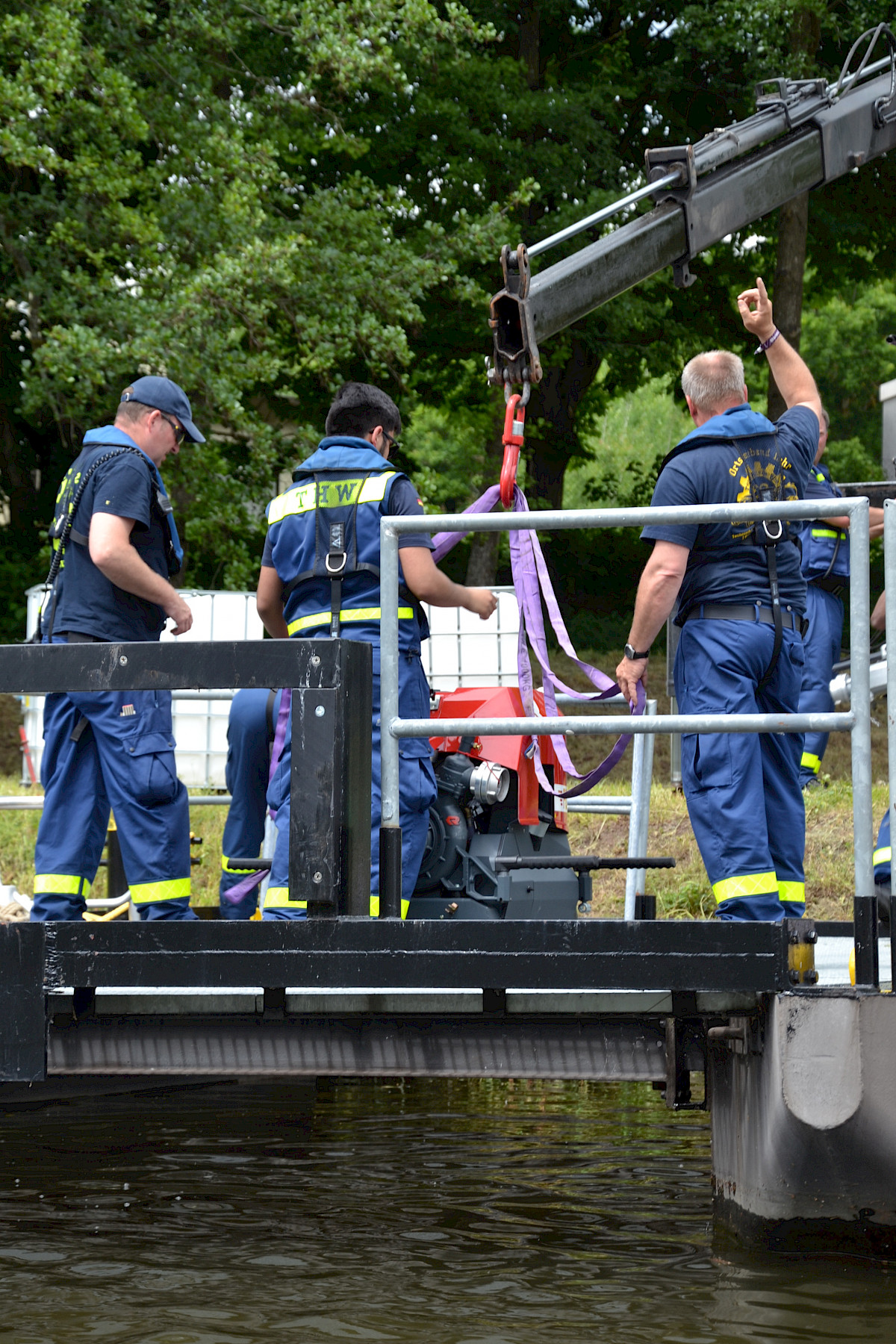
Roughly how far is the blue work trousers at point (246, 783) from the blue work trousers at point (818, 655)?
2592 mm

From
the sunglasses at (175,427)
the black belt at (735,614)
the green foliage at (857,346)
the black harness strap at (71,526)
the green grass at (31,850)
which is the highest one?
the green foliage at (857,346)

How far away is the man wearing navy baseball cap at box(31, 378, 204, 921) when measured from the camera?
15.6ft

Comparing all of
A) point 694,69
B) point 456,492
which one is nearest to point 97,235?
point 456,492

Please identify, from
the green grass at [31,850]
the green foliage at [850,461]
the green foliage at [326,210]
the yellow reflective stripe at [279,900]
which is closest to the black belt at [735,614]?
the yellow reflective stripe at [279,900]

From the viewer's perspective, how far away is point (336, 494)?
4801 mm

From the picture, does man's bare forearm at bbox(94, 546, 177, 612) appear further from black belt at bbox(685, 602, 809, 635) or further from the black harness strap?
black belt at bbox(685, 602, 809, 635)

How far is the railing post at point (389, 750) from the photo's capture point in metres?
3.91

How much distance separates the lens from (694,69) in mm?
17672

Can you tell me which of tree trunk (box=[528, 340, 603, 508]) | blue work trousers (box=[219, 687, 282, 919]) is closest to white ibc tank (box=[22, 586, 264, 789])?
blue work trousers (box=[219, 687, 282, 919])

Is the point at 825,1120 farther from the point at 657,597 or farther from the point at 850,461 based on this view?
the point at 850,461

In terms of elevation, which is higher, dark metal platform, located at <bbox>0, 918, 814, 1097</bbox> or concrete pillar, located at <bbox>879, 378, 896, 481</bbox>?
concrete pillar, located at <bbox>879, 378, 896, 481</bbox>

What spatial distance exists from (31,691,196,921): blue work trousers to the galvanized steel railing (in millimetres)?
1075

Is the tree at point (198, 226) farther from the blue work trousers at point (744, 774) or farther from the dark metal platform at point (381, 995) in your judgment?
the dark metal platform at point (381, 995)

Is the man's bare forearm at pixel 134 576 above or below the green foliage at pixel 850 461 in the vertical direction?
below
